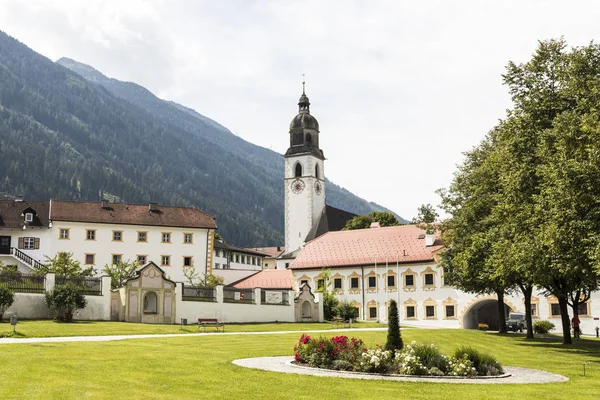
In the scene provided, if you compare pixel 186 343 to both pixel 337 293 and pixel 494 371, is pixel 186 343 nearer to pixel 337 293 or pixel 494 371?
pixel 494 371

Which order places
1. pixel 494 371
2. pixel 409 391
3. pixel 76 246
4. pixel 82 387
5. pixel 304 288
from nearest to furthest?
pixel 82 387 < pixel 409 391 < pixel 494 371 < pixel 304 288 < pixel 76 246

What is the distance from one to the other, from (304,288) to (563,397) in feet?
151

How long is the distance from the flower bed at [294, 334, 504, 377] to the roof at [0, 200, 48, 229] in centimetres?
5891

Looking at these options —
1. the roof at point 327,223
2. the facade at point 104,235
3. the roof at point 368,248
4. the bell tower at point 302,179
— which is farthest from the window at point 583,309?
the bell tower at point 302,179

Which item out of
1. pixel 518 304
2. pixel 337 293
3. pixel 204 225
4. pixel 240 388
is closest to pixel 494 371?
pixel 240 388

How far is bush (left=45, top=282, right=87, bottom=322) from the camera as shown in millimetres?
43188

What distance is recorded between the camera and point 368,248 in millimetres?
77062

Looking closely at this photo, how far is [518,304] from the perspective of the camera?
65.8 m

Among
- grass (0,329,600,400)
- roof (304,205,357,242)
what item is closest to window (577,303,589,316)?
grass (0,329,600,400)

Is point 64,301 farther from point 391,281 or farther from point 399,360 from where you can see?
point 391,281

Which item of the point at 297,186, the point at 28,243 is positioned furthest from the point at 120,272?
the point at 297,186

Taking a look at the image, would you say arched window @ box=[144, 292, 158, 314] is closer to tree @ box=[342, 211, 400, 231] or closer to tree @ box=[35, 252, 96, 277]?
tree @ box=[35, 252, 96, 277]

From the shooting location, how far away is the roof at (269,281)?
80812 mm

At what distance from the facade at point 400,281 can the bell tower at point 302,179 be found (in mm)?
42530
